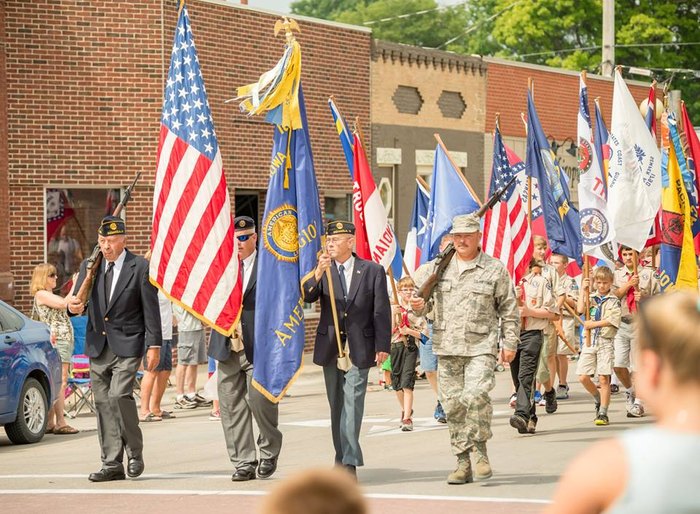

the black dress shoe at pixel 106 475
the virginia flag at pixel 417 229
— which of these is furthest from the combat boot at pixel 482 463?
the virginia flag at pixel 417 229

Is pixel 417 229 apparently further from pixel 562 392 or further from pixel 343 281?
pixel 343 281

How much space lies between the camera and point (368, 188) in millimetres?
16906

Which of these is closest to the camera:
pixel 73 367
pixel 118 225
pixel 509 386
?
pixel 118 225

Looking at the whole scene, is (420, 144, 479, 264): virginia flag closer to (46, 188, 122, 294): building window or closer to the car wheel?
the car wheel

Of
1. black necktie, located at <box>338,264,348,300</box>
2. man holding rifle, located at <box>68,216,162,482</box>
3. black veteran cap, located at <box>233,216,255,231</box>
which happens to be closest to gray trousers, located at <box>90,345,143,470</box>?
man holding rifle, located at <box>68,216,162,482</box>

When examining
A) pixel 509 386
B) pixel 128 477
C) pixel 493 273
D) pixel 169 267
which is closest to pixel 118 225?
pixel 169 267

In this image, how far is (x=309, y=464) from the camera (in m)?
11.8

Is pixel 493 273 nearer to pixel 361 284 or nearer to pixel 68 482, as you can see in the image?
pixel 361 284

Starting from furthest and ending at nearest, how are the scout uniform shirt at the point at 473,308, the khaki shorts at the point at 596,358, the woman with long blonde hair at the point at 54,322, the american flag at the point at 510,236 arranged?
the american flag at the point at 510,236 < the woman with long blonde hair at the point at 54,322 < the khaki shorts at the point at 596,358 < the scout uniform shirt at the point at 473,308

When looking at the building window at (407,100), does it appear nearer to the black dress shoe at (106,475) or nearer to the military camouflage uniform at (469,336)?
the military camouflage uniform at (469,336)

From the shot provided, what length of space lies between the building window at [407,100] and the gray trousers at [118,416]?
1827cm

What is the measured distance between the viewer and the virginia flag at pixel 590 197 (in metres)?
16.6

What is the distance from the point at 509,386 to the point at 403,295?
479cm

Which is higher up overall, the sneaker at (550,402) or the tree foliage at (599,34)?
the tree foliage at (599,34)
